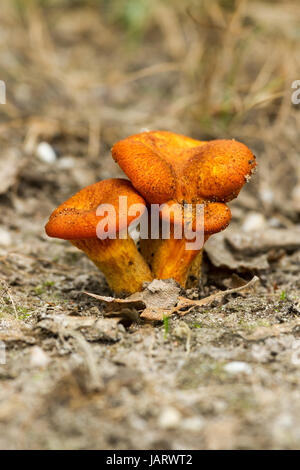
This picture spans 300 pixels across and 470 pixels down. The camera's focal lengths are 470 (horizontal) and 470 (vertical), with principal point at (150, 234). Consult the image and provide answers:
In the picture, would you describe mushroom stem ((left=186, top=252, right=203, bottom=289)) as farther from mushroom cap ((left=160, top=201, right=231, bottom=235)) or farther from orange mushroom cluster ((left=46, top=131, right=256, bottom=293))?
mushroom cap ((left=160, top=201, right=231, bottom=235))

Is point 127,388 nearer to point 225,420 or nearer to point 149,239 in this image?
point 225,420

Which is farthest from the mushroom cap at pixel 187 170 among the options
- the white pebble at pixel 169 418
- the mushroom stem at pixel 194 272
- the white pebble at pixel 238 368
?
the white pebble at pixel 169 418

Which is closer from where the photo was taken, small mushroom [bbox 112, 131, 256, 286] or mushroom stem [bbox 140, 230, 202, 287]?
small mushroom [bbox 112, 131, 256, 286]

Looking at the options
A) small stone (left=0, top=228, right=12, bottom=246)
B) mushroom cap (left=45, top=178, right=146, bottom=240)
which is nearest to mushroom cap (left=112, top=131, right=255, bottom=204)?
mushroom cap (left=45, top=178, right=146, bottom=240)

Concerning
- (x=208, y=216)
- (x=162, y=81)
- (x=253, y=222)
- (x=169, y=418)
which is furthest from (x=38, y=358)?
(x=162, y=81)

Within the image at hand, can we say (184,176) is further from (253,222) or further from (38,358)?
(253,222)

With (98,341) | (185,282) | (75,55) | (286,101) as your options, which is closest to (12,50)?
(75,55)

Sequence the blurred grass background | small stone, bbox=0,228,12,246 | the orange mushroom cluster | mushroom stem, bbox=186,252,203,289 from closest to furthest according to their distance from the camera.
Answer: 1. the orange mushroom cluster
2. mushroom stem, bbox=186,252,203,289
3. small stone, bbox=0,228,12,246
4. the blurred grass background
